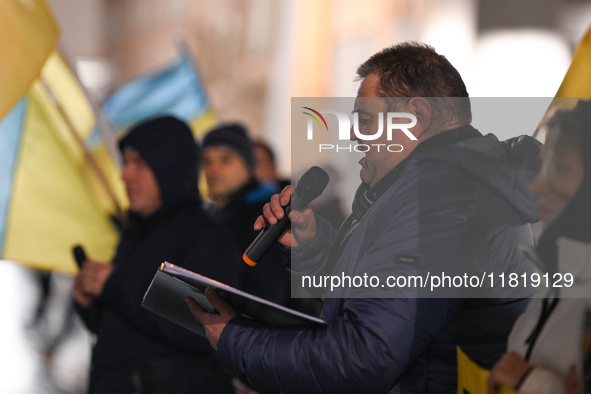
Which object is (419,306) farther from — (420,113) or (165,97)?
(165,97)

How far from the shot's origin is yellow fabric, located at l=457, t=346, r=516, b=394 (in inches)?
53.3

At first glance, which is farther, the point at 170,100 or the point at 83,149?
the point at 170,100

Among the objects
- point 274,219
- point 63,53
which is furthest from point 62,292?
point 274,219

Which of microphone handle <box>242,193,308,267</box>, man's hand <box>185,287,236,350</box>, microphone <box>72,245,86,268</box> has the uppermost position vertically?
microphone handle <box>242,193,308,267</box>

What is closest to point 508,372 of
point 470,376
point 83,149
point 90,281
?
point 470,376

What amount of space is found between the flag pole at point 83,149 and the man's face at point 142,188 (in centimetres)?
116

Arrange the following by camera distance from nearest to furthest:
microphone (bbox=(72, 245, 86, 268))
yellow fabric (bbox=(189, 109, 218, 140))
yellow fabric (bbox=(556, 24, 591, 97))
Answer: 1. yellow fabric (bbox=(556, 24, 591, 97))
2. microphone (bbox=(72, 245, 86, 268))
3. yellow fabric (bbox=(189, 109, 218, 140))

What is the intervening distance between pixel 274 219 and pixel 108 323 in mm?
1128

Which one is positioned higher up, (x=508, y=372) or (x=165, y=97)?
(x=165, y=97)

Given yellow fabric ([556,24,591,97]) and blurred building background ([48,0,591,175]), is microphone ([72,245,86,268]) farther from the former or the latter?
yellow fabric ([556,24,591,97])

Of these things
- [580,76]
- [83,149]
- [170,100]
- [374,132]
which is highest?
[580,76]

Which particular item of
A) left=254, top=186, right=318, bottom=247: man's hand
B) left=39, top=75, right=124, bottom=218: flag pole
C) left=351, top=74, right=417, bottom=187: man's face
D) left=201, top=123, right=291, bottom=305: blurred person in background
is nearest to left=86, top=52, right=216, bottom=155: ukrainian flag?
left=39, top=75, right=124, bottom=218: flag pole

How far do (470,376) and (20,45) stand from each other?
209 cm

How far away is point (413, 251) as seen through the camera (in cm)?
129
